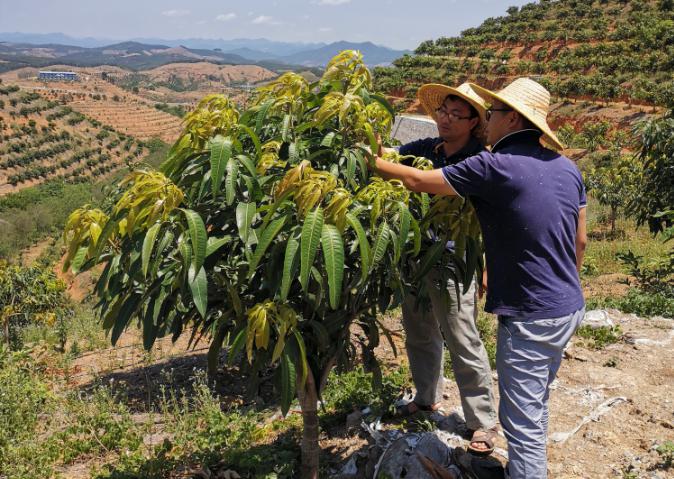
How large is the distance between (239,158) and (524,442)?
1.43 metres

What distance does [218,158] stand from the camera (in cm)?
156

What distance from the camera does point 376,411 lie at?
293 cm

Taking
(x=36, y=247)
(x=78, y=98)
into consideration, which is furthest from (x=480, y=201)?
(x=78, y=98)

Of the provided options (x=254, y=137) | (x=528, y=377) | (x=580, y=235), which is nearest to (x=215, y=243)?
(x=254, y=137)

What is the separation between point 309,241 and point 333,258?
82mm

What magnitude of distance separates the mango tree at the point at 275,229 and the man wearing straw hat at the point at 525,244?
145 millimetres

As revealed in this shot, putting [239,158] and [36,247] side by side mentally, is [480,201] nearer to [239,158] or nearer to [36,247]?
[239,158]

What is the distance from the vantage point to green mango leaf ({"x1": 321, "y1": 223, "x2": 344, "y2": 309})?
1424mm

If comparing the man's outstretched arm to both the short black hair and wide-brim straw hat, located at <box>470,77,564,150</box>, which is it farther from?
the short black hair

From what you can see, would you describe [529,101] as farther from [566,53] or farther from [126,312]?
[566,53]

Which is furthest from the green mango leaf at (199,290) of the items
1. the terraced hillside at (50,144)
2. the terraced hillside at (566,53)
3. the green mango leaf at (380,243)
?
the terraced hillside at (50,144)

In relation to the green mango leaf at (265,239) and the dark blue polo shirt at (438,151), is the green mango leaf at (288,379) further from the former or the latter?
the dark blue polo shirt at (438,151)

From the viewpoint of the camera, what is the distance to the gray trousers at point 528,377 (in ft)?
6.29

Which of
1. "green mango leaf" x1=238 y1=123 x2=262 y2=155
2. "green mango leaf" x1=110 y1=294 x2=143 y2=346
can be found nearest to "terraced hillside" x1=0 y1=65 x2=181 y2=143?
"green mango leaf" x1=110 y1=294 x2=143 y2=346
